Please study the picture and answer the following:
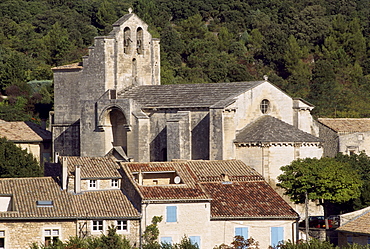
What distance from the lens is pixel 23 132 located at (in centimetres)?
6519

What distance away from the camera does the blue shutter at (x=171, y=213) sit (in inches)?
1521

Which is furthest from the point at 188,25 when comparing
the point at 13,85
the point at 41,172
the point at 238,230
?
the point at 238,230

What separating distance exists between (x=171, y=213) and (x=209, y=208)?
1.53 m

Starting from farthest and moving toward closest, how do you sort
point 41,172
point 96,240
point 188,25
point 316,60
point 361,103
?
point 188,25
point 316,60
point 361,103
point 41,172
point 96,240

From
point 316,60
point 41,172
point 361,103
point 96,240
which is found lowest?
point 96,240

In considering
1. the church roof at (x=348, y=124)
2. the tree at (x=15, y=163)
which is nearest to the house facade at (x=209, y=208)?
the tree at (x=15, y=163)

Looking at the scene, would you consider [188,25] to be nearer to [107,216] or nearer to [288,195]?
[288,195]

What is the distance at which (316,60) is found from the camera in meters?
107

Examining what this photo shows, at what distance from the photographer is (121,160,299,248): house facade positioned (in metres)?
38.4

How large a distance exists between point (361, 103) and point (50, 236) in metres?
48.4

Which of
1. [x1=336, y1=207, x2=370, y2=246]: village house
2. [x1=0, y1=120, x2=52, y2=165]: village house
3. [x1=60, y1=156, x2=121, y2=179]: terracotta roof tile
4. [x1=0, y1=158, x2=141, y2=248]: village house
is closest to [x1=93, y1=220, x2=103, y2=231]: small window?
[x1=0, y1=158, x2=141, y2=248]: village house

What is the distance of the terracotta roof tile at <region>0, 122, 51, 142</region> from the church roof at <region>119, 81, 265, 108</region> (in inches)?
472

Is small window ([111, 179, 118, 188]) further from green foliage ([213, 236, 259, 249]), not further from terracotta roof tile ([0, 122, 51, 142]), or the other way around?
terracotta roof tile ([0, 122, 51, 142])

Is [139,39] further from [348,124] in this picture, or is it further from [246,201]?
[246,201]
